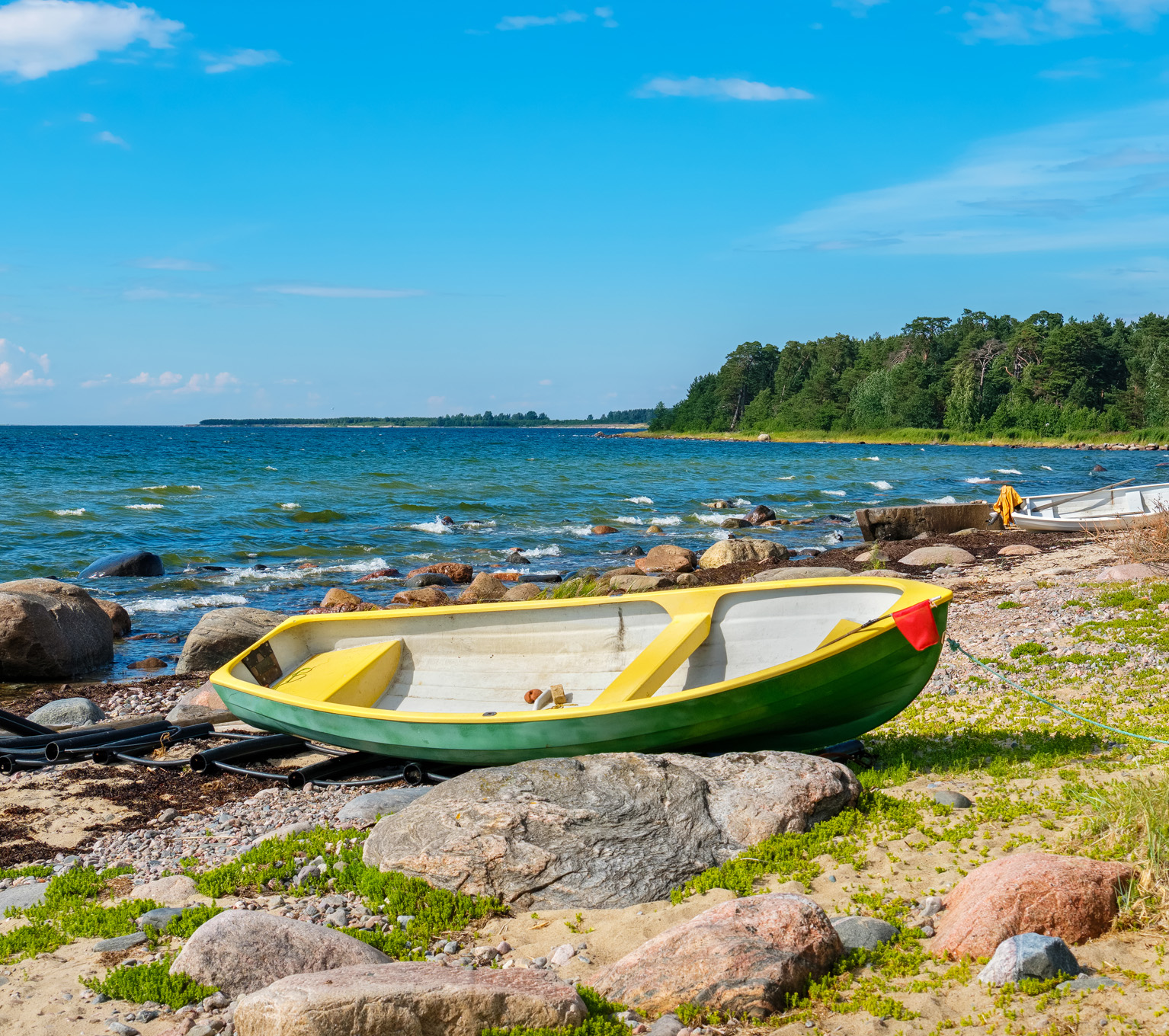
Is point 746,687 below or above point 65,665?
above

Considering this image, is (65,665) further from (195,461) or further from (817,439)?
(817,439)

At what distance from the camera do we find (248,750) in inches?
362

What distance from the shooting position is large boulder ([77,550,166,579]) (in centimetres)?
2198

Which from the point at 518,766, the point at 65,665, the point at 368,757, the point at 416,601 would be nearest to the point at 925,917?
the point at 518,766

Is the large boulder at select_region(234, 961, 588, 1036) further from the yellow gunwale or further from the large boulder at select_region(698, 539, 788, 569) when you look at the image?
the large boulder at select_region(698, 539, 788, 569)

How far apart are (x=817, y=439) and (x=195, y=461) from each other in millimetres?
77325

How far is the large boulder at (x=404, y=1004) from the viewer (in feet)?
12.7

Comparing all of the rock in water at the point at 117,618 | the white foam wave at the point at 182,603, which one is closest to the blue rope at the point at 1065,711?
the rock in water at the point at 117,618

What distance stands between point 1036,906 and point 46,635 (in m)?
13.4

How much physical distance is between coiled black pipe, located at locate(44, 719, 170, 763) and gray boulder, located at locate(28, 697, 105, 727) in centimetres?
150

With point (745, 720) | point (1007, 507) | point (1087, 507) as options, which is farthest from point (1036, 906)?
point (1087, 507)

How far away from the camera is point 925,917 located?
16.0 ft

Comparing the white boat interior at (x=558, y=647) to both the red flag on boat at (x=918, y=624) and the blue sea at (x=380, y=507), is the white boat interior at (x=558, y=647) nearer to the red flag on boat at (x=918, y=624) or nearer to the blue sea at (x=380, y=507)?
the red flag on boat at (x=918, y=624)

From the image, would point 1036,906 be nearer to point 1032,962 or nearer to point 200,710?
point 1032,962
